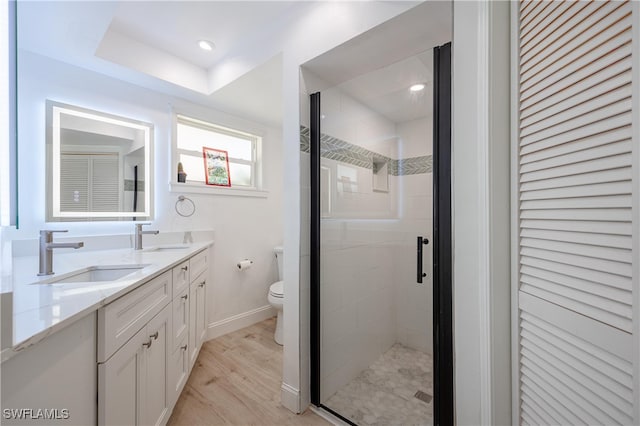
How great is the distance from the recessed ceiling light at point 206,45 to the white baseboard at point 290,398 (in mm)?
2508

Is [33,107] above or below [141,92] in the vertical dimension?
below

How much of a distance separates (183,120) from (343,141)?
175 cm

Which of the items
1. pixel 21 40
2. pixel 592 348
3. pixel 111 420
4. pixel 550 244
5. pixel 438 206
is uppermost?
pixel 21 40

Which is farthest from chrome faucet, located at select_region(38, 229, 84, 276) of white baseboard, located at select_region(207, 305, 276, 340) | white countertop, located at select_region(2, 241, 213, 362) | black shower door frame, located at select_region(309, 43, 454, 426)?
black shower door frame, located at select_region(309, 43, 454, 426)

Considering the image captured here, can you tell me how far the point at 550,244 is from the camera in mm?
733

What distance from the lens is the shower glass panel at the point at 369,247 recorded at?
1.50 meters

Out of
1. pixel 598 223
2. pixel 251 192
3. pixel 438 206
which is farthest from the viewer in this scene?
pixel 251 192

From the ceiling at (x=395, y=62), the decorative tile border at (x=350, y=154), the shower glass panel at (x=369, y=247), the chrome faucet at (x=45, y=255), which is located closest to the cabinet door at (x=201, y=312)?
the chrome faucet at (x=45, y=255)

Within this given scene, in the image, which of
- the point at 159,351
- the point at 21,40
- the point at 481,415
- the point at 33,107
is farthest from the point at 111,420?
the point at 21,40

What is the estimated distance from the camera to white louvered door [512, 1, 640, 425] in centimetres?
56

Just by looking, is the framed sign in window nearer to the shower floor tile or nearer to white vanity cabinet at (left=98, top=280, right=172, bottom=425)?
white vanity cabinet at (left=98, top=280, right=172, bottom=425)

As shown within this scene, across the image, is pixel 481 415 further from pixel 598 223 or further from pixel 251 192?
pixel 251 192

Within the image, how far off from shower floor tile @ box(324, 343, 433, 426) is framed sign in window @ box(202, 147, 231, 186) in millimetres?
2153

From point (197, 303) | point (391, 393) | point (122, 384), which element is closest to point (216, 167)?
point (197, 303)
